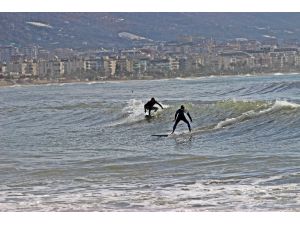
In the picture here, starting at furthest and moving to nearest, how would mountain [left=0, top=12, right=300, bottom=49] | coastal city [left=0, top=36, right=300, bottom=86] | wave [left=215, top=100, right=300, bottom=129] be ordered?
coastal city [left=0, top=36, right=300, bottom=86] < mountain [left=0, top=12, right=300, bottom=49] < wave [left=215, top=100, right=300, bottom=129]

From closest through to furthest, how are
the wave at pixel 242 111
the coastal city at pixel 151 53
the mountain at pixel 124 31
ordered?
1. the wave at pixel 242 111
2. the mountain at pixel 124 31
3. the coastal city at pixel 151 53

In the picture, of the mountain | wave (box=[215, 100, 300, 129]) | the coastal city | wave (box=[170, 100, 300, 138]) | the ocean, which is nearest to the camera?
the ocean

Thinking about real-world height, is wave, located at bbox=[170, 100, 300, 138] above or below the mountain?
below

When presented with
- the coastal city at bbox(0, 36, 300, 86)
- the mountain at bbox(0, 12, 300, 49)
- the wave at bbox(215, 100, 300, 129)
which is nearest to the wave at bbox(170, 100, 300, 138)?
the wave at bbox(215, 100, 300, 129)

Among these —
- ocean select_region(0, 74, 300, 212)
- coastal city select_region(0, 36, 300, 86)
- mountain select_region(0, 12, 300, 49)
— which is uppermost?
mountain select_region(0, 12, 300, 49)

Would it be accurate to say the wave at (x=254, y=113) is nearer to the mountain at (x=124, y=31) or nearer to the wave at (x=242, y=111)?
the wave at (x=242, y=111)

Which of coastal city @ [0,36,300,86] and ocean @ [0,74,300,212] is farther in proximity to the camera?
coastal city @ [0,36,300,86]

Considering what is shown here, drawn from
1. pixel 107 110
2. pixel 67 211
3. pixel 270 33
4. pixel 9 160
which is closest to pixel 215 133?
pixel 9 160

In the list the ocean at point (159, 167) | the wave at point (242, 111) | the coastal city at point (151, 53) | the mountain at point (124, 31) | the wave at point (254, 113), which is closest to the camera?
the ocean at point (159, 167)

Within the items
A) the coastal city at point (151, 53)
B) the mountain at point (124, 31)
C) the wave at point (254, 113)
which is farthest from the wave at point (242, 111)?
the coastal city at point (151, 53)

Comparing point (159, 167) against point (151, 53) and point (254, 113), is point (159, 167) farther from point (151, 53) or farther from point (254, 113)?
point (151, 53)

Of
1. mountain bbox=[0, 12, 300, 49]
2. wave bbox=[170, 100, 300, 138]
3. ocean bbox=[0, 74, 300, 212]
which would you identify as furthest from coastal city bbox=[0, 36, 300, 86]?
ocean bbox=[0, 74, 300, 212]

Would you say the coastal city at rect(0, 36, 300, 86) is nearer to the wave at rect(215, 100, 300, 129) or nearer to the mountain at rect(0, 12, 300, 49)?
the mountain at rect(0, 12, 300, 49)
